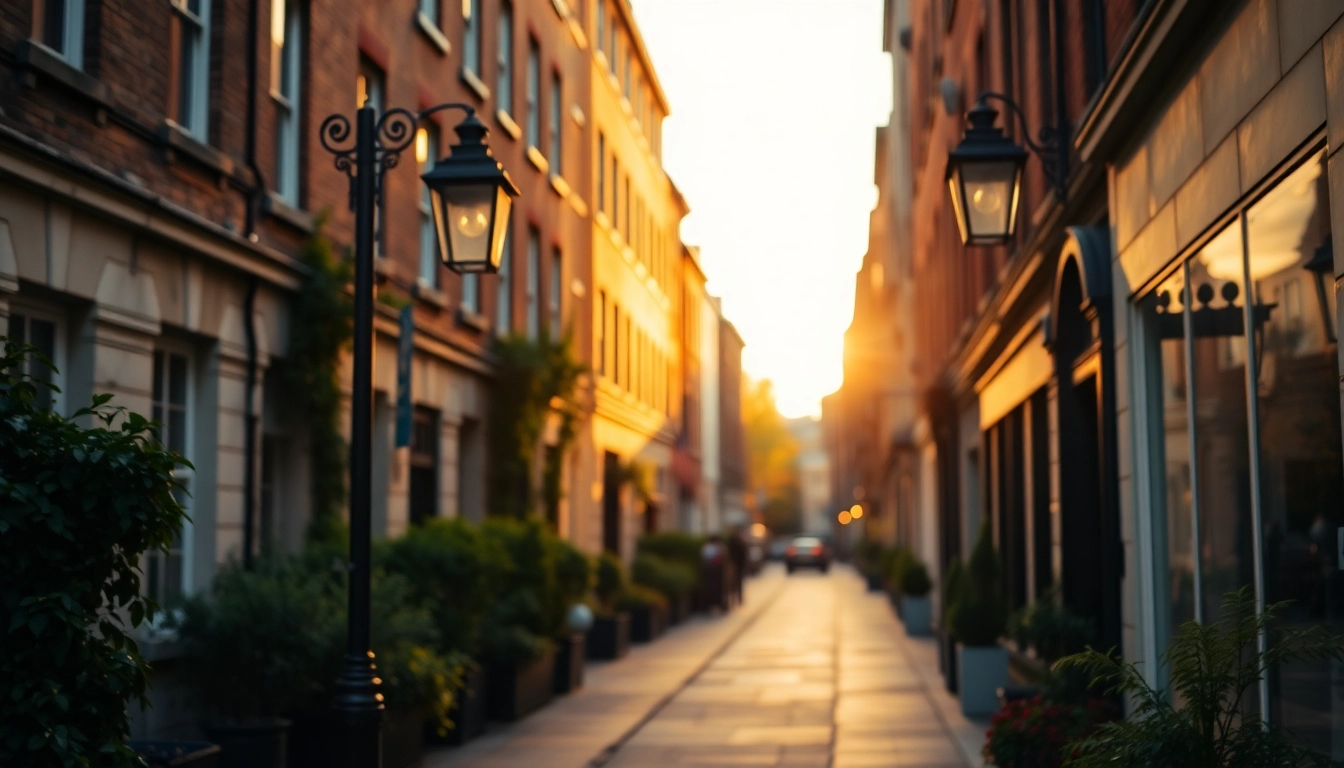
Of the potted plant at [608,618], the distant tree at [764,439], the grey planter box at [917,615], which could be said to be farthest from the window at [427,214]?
the distant tree at [764,439]

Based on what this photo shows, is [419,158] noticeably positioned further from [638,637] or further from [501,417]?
[638,637]

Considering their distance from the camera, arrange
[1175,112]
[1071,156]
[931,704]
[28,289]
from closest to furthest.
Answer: [1175,112]
[28,289]
[1071,156]
[931,704]

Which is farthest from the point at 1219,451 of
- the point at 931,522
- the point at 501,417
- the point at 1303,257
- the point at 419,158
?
the point at 931,522

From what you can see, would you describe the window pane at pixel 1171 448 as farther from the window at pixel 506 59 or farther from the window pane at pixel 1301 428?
the window at pixel 506 59

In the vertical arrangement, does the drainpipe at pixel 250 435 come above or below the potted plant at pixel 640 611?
above

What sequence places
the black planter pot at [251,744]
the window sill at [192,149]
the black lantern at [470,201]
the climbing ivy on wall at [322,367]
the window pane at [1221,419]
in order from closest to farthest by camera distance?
the window pane at [1221,419] → the black lantern at [470,201] → the black planter pot at [251,744] → the window sill at [192,149] → the climbing ivy on wall at [322,367]

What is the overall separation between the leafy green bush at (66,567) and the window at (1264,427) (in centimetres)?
473

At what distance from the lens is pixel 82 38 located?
33.0ft

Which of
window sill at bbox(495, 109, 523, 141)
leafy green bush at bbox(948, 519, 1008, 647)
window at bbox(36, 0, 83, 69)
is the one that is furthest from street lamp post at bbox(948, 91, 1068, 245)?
window sill at bbox(495, 109, 523, 141)

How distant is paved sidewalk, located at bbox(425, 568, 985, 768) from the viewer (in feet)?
42.3

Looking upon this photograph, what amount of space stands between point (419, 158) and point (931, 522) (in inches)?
652

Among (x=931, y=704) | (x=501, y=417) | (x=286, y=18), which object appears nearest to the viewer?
(x=286, y=18)

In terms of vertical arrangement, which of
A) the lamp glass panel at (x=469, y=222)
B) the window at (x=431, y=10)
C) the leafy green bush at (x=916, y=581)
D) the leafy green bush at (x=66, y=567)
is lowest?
the leafy green bush at (x=916, y=581)

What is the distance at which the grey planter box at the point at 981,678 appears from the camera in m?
15.5
